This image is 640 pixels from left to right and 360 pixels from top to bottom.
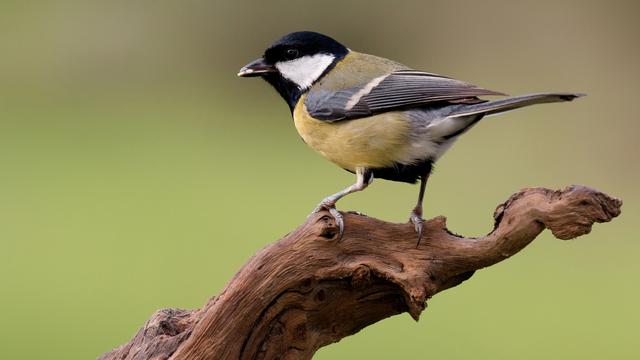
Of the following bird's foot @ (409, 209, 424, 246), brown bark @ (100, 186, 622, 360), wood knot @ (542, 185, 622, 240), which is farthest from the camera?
bird's foot @ (409, 209, 424, 246)

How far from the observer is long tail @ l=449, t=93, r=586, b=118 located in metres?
2.61

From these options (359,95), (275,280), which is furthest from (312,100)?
(275,280)

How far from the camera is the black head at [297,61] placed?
3.18 m

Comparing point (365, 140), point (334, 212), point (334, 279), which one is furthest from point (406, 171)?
point (334, 279)

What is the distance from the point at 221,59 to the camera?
932 centimetres

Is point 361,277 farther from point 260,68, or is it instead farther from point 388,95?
point 260,68

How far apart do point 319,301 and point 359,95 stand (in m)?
0.65

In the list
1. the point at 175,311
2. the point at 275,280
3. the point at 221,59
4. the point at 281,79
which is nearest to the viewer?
the point at 275,280

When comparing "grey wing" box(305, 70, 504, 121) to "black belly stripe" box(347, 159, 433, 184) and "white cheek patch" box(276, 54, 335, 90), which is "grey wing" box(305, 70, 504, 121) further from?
"black belly stripe" box(347, 159, 433, 184)

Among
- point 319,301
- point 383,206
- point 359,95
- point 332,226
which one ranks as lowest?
point 383,206

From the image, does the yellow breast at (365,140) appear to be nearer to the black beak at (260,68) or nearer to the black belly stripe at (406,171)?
the black belly stripe at (406,171)

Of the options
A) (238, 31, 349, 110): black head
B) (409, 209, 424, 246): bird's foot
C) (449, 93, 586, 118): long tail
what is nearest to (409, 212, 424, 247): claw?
(409, 209, 424, 246): bird's foot

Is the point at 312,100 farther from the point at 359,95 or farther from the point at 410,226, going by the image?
the point at 410,226

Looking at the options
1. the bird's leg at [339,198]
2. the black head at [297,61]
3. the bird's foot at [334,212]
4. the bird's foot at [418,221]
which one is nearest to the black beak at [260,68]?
the black head at [297,61]
